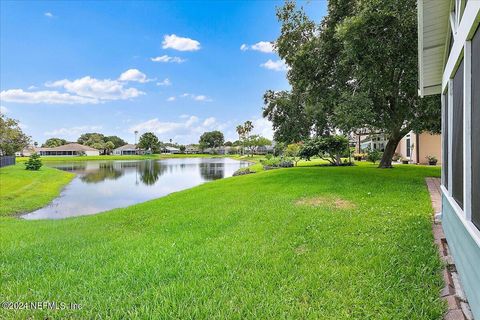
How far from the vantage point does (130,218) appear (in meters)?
7.96

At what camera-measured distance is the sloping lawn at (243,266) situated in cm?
269

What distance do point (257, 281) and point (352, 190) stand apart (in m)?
6.52

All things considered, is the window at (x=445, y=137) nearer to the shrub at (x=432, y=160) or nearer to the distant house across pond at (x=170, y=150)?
the shrub at (x=432, y=160)

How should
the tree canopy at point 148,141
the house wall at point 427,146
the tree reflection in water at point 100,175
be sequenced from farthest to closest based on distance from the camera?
the tree canopy at point 148,141 < the tree reflection in water at point 100,175 < the house wall at point 427,146

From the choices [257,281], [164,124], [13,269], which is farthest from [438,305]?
[164,124]

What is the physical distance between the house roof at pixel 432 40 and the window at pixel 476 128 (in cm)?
240

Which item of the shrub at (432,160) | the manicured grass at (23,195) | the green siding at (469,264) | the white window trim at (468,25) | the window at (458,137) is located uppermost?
the white window trim at (468,25)

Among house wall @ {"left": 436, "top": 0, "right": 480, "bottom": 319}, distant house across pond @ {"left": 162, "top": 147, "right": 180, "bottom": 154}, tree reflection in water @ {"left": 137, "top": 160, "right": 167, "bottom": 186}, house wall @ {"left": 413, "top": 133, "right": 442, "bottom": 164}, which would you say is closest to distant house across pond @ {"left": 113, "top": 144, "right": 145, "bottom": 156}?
distant house across pond @ {"left": 162, "top": 147, "right": 180, "bottom": 154}

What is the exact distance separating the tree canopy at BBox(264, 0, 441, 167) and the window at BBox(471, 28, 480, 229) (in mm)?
7431

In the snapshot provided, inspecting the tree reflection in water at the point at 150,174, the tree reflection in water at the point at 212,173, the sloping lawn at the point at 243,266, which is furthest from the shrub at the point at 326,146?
the sloping lawn at the point at 243,266

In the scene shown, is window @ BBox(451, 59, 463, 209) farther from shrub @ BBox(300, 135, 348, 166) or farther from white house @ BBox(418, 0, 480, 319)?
shrub @ BBox(300, 135, 348, 166)

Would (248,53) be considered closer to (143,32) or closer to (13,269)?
(143,32)

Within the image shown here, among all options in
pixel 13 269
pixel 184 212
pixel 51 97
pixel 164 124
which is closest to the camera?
pixel 13 269

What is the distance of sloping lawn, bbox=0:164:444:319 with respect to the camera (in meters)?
2.69
